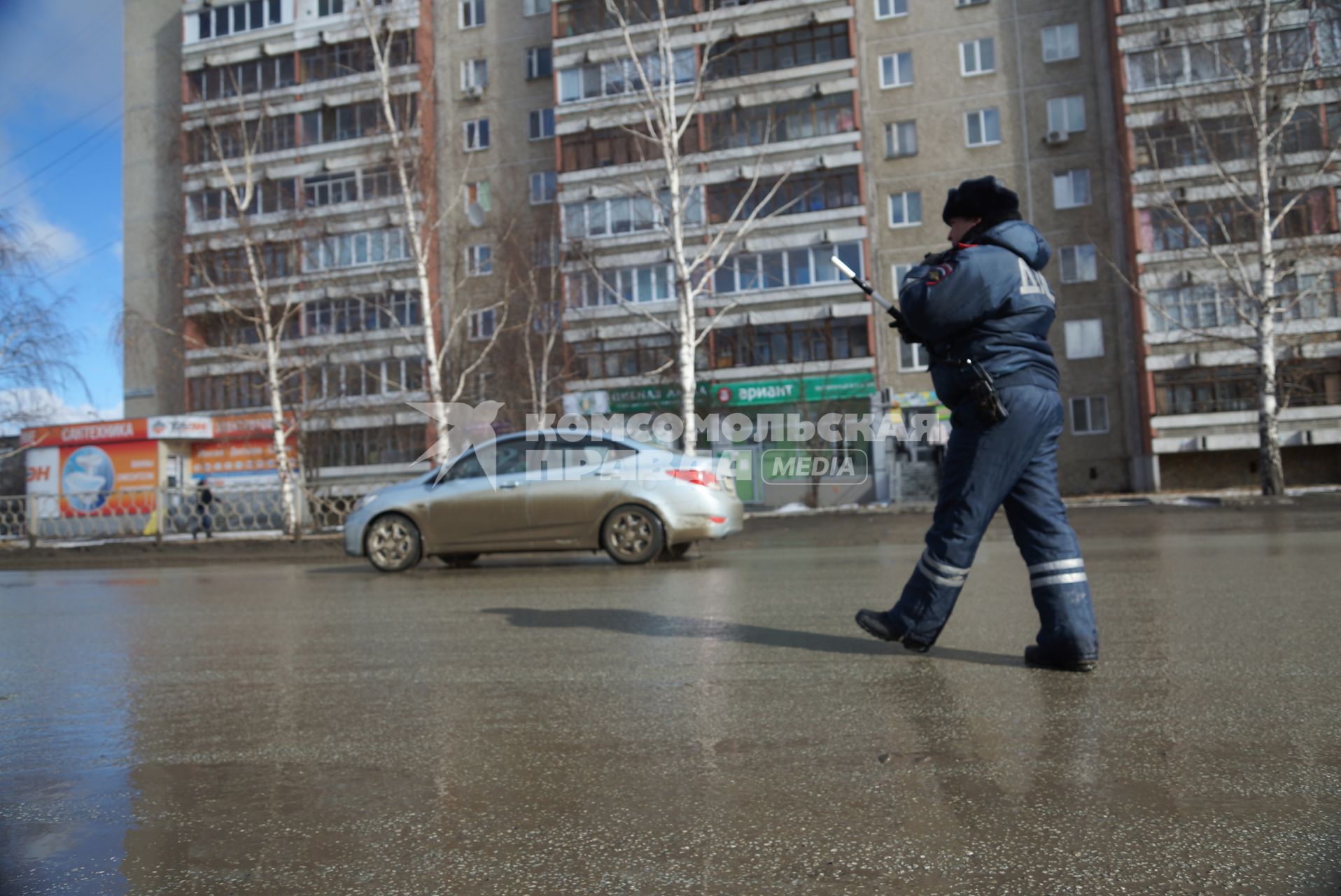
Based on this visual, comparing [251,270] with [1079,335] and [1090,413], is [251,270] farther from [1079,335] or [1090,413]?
[1090,413]

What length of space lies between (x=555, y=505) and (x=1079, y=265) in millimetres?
32624

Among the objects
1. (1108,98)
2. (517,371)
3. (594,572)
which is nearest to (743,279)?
(517,371)

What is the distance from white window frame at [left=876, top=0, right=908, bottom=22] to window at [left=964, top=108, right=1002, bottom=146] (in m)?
5.09

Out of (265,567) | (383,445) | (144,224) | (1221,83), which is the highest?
(144,224)

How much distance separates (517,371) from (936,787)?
37941mm

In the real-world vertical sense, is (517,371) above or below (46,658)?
above

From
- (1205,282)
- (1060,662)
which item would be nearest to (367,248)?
(1205,282)

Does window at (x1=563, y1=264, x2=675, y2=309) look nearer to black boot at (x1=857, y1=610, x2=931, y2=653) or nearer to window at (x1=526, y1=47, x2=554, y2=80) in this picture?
window at (x1=526, y1=47, x2=554, y2=80)

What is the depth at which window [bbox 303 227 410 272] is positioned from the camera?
41.6 m

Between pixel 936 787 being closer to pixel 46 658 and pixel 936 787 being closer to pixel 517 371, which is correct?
pixel 46 658

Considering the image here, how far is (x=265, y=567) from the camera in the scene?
14.0 meters

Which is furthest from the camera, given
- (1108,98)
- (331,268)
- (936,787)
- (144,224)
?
(144,224)

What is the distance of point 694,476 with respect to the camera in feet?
35.8

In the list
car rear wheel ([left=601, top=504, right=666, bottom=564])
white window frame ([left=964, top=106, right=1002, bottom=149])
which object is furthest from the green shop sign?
car rear wheel ([left=601, top=504, right=666, bottom=564])
